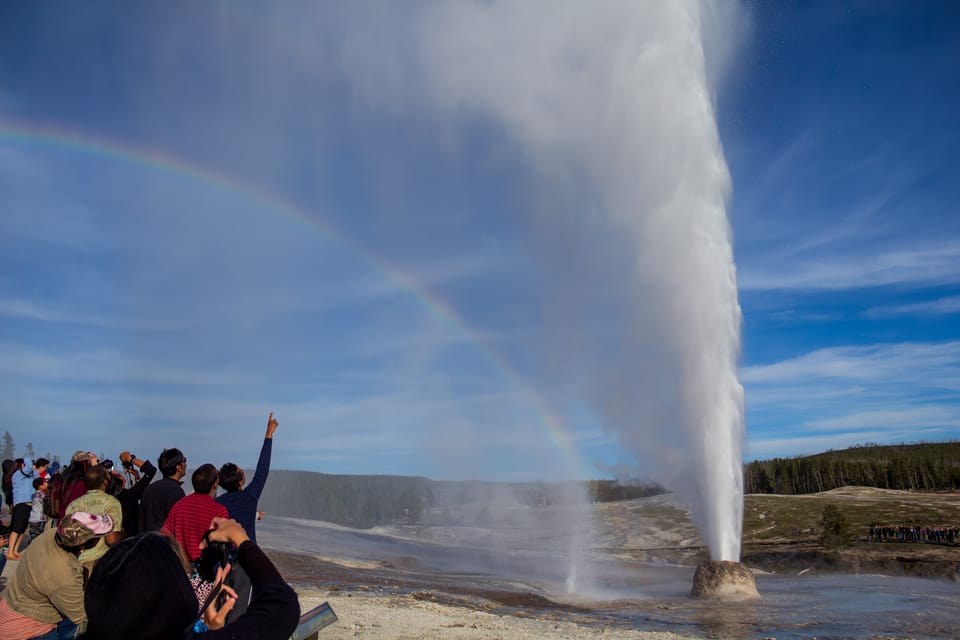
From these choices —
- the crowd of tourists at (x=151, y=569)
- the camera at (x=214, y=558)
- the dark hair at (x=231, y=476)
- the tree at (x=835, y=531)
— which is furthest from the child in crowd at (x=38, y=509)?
the tree at (x=835, y=531)

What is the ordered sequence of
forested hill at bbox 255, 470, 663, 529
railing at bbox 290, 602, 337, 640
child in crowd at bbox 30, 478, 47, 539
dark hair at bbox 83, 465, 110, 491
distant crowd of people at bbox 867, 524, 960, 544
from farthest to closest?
forested hill at bbox 255, 470, 663, 529 < distant crowd of people at bbox 867, 524, 960, 544 < child in crowd at bbox 30, 478, 47, 539 < dark hair at bbox 83, 465, 110, 491 < railing at bbox 290, 602, 337, 640

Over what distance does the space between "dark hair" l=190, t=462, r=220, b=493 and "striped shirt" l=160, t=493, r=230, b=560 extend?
9cm

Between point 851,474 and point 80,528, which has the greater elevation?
point 851,474

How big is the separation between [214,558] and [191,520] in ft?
7.13

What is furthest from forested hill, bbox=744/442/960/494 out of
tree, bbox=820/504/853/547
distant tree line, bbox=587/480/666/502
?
tree, bbox=820/504/853/547

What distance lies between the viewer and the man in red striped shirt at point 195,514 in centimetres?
428

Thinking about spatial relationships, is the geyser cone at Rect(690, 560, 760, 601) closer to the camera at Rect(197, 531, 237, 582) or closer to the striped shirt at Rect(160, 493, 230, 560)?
the striped shirt at Rect(160, 493, 230, 560)

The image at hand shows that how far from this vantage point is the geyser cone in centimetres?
1428

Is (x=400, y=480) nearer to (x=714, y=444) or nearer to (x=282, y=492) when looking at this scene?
(x=282, y=492)

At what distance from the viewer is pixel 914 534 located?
3397 cm

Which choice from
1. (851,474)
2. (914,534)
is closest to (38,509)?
(914,534)

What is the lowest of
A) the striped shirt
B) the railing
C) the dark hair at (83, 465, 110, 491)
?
the railing

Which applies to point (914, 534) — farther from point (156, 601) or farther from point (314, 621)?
point (156, 601)

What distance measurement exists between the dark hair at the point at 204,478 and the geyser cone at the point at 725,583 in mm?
12662
